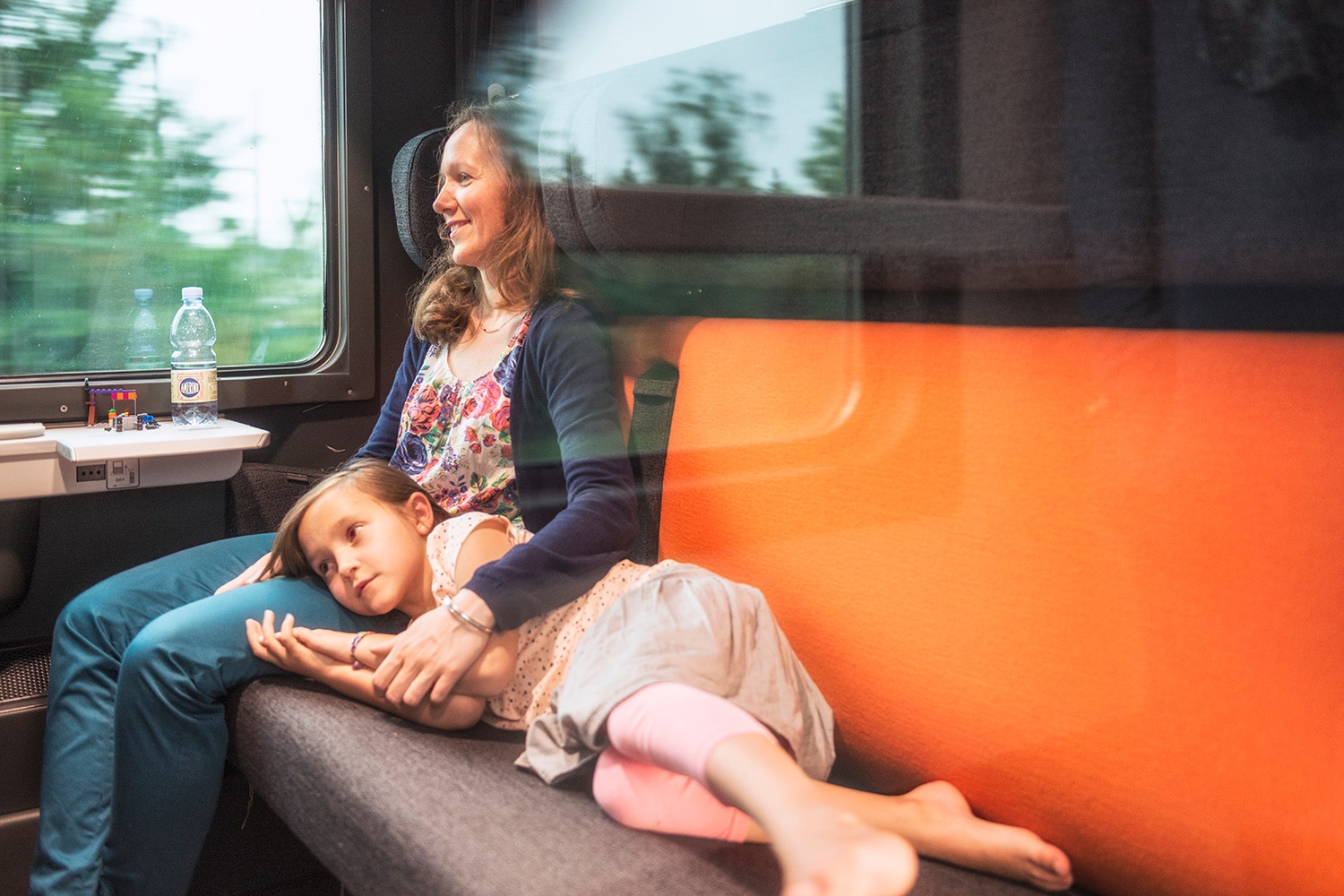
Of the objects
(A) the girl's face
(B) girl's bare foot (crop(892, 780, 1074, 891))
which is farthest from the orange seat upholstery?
(A) the girl's face

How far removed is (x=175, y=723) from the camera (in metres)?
1.24

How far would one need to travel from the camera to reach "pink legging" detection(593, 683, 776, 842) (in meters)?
0.81

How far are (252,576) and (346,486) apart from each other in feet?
0.91

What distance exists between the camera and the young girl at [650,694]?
75 cm

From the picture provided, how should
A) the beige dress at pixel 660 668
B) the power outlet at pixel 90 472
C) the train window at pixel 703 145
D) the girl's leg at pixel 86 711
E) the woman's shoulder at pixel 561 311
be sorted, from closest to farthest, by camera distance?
the beige dress at pixel 660 668
the train window at pixel 703 145
the girl's leg at pixel 86 711
the woman's shoulder at pixel 561 311
the power outlet at pixel 90 472

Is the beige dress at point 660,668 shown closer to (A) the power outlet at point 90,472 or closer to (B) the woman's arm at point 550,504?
(B) the woman's arm at point 550,504

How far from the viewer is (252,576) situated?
4.84ft

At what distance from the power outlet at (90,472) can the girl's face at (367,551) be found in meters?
0.47

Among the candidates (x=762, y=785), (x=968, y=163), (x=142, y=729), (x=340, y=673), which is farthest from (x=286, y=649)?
(x=968, y=163)

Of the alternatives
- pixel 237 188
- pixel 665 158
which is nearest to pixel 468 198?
pixel 665 158

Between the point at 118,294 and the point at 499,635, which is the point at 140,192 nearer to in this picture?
the point at 118,294

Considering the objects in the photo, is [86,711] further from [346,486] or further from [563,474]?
[563,474]

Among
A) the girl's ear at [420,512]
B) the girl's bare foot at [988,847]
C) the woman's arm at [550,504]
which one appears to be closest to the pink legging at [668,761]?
the girl's bare foot at [988,847]

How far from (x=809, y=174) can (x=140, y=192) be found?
1.22m
